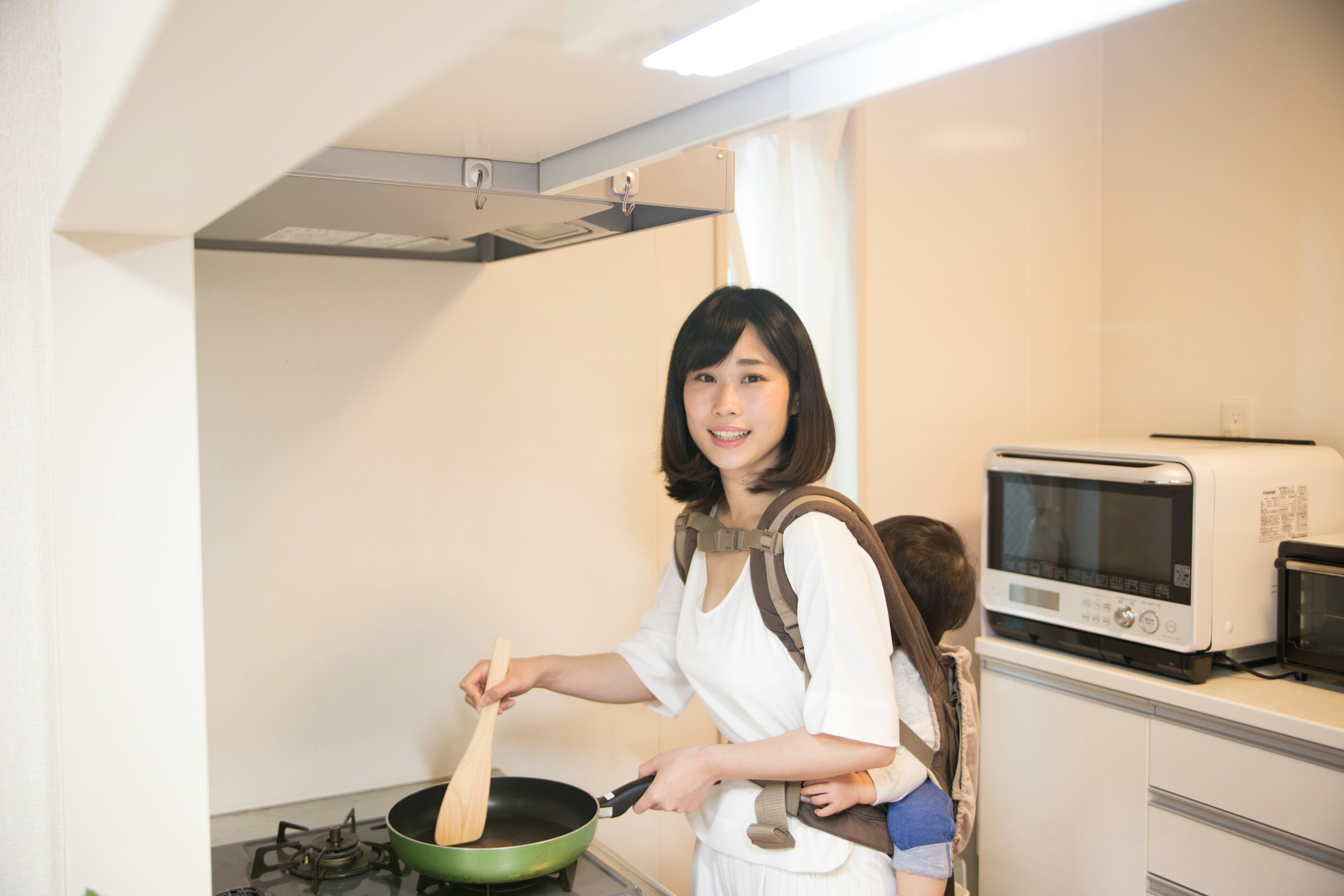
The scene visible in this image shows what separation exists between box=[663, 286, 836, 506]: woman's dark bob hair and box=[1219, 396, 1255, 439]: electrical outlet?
4.87 ft

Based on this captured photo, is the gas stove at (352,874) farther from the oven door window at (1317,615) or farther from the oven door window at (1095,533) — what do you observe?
the oven door window at (1317,615)

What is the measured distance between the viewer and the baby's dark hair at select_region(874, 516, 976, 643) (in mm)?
1556

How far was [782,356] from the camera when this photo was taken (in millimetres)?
1349

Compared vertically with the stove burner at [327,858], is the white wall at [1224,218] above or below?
above

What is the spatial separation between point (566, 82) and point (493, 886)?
1.04 meters

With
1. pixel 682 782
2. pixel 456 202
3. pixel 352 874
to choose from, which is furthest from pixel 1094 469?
pixel 352 874

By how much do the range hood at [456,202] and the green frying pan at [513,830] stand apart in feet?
2.33

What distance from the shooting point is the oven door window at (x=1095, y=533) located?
6.10 feet

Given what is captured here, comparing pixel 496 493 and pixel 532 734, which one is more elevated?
pixel 496 493

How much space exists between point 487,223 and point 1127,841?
170 cm

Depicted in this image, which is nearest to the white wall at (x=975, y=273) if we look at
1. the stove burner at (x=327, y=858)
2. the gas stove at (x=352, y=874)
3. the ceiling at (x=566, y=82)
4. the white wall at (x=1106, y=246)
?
the white wall at (x=1106, y=246)

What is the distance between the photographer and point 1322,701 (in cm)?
172

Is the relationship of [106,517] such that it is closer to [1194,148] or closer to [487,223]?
[487,223]

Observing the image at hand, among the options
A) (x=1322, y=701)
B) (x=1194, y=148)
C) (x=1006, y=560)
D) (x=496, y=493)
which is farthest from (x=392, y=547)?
(x=1194, y=148)
